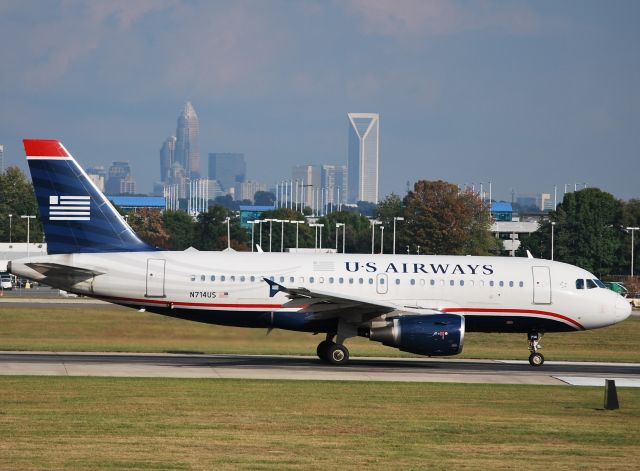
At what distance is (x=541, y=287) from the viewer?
122 ft

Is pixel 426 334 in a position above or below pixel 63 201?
below

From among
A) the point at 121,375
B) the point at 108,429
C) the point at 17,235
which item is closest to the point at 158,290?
the point at 121,375

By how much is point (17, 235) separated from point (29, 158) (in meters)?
115

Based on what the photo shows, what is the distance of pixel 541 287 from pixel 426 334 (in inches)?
218

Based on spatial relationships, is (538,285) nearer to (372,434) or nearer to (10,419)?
(372,434)

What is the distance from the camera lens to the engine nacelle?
3350 centimetres

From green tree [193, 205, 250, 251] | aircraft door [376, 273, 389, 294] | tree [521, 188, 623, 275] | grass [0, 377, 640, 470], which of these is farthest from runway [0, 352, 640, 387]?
green tree [193, 205, 250, 251]

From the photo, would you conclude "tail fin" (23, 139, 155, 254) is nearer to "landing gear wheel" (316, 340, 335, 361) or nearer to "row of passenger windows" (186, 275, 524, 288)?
"row of passenger windows" (186, 275, 524, 288)

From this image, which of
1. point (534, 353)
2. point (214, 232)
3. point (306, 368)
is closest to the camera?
point (306, 368)

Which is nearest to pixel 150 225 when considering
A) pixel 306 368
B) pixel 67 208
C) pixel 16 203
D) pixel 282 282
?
pixel 16 203

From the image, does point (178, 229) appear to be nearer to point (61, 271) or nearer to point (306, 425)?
point (61, 271)

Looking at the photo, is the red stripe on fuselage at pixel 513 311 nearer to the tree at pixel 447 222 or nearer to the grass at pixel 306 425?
the grass at pixel 306 425

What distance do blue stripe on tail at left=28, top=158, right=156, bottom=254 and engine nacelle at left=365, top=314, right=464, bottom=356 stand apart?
9169 millimetres

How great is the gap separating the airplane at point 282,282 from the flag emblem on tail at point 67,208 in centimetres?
3
